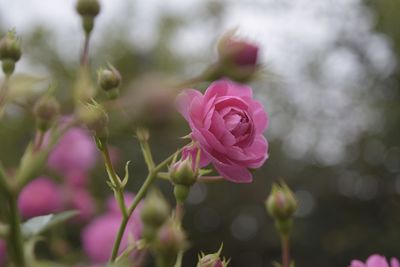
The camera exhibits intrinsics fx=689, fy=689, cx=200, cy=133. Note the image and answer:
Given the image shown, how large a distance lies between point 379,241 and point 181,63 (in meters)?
1.71

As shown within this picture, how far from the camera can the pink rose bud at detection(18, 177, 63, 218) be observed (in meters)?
0.95

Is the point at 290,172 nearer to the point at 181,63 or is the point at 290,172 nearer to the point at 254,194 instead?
the point at 254,194

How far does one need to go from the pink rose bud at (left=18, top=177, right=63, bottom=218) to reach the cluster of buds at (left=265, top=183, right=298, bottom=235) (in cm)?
56

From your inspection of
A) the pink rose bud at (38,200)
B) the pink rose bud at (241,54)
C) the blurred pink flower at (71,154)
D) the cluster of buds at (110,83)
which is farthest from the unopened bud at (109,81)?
the blurred pink flower at (71,154)

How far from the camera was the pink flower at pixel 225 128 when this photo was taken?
14.5 inches

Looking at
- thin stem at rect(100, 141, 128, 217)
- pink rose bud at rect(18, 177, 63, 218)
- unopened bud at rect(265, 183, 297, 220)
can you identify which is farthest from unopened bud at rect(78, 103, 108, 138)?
pink rose bud at rect(18, 177, 63, 218)

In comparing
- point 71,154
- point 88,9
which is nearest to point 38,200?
point 71,154

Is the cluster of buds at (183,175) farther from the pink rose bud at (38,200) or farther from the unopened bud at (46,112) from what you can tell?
the pink rose bud at (38,200)

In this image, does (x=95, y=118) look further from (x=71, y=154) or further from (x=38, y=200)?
(x=71, y=154)

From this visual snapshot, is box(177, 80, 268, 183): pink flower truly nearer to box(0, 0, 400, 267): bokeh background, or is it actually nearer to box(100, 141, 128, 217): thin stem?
box(100, 141, 128, 217): thin stem

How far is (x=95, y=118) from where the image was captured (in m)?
0.32

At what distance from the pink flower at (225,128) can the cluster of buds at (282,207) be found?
0.05m

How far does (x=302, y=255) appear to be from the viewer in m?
2.17

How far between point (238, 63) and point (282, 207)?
0.56 ft
